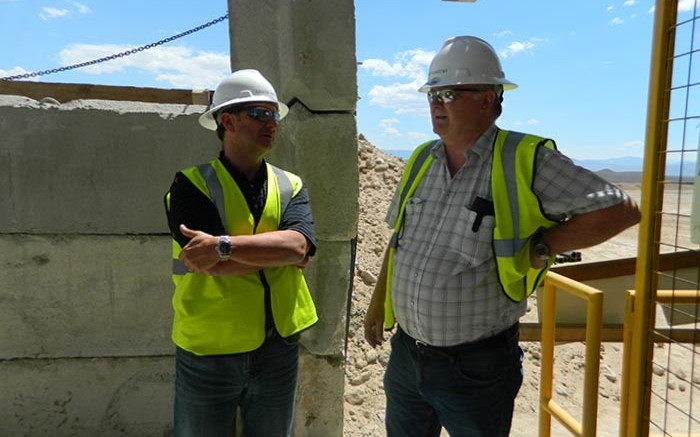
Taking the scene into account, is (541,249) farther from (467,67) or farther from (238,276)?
(238,276)

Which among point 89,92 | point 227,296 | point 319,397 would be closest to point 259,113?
point 227,296

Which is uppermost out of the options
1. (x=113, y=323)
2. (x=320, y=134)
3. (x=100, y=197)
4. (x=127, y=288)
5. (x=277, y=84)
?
(x=277, y=84)

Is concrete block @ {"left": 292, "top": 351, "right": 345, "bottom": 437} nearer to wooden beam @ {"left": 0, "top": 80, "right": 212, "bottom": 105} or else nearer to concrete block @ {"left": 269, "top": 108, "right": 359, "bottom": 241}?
concrete block @ {"left": 269, "top": 108, "right": 359, "bottom": 241}

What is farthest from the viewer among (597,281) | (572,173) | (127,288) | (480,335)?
(127,288)

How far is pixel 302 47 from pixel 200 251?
1843 mm

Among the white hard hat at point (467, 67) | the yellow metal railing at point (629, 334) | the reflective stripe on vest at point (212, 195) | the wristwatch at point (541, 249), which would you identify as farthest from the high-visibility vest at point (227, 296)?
the yellow metal railing at point (629, 334)

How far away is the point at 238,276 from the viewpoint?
2287mm

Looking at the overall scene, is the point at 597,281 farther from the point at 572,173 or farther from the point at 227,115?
the point at 227,115

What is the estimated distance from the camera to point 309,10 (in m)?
3.44

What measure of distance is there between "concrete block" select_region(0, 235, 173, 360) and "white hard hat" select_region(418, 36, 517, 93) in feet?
6.93

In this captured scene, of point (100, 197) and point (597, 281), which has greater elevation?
point (100, 197)

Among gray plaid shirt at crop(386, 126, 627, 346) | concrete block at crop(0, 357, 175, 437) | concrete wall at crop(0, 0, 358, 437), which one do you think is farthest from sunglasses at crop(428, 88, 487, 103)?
concrete block at crop(0, 357, 175, 437)

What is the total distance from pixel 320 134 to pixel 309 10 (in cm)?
78

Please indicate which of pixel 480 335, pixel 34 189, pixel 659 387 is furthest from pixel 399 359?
pixel 659 387
